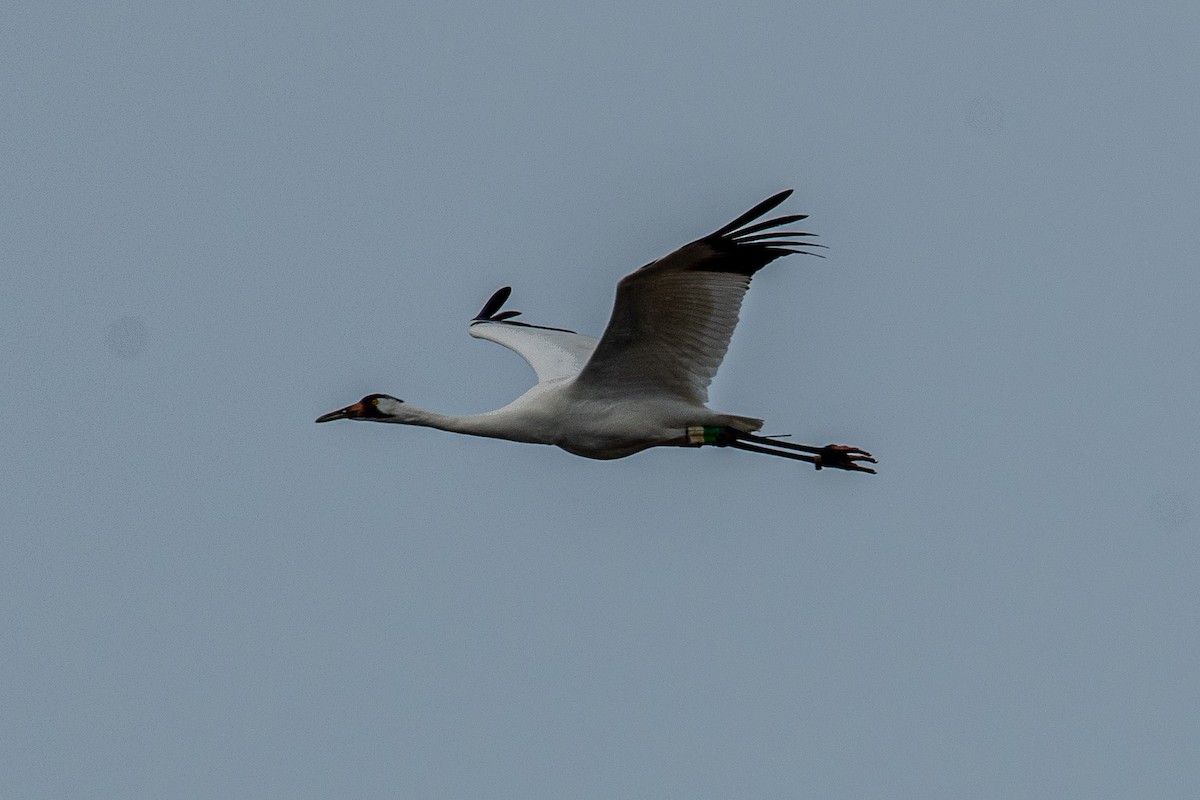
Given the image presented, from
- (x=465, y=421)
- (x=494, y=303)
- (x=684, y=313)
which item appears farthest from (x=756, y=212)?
(x=494, y=303)

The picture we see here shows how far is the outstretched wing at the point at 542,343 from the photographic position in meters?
19.5

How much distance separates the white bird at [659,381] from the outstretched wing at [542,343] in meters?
0.80

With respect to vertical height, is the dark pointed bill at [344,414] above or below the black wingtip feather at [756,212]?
below

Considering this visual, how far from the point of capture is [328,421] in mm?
18219

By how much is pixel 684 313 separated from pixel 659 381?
855 mm

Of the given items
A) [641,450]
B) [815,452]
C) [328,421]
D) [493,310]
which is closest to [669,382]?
[641,450]

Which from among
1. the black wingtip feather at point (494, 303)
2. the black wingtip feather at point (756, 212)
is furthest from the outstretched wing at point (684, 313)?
the black wingtip feather at point (494, 303)

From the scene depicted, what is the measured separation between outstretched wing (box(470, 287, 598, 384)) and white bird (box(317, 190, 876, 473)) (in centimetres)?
80

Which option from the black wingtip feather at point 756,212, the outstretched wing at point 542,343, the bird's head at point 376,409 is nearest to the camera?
the black wingtip feather at point 756,212

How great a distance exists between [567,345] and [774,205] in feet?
15.8

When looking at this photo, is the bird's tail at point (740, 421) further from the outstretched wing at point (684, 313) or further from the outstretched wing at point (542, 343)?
the outstretched wing at point (542, 343)

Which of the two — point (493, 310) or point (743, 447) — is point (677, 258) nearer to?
point (743, 447)

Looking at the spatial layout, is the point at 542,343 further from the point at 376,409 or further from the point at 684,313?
the point at 684,313

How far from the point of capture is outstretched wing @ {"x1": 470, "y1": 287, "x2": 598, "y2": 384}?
19469 millimetres
